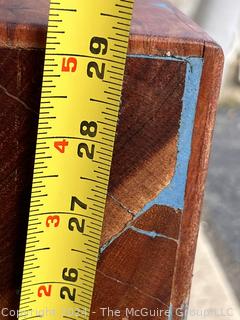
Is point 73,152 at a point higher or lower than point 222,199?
lower

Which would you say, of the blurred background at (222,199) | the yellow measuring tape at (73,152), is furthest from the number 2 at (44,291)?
the blurred background at (222,199)

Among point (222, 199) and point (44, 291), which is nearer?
point (44, 291)

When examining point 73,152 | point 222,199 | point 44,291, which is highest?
point 222,199

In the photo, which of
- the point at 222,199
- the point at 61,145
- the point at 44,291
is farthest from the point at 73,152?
the point at 222,199

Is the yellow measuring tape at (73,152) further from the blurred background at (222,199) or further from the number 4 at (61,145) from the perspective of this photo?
the blurred background at (222,199)

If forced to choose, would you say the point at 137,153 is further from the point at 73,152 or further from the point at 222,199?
the point at 222,199

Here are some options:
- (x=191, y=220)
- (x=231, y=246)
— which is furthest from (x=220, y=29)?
(x=191, y=220)

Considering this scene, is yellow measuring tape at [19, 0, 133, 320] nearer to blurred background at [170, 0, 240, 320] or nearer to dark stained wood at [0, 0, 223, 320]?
dark stained wood at [0, 0, 223, 320]

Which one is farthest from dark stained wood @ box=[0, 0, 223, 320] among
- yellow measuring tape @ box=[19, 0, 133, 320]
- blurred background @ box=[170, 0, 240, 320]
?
blurred background @ box=[170, 0, 240, 320]
